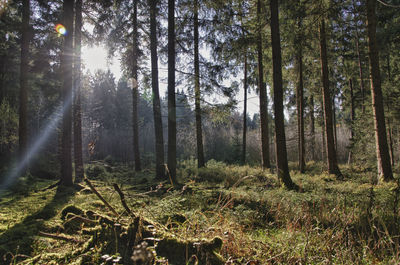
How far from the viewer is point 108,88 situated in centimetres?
4397

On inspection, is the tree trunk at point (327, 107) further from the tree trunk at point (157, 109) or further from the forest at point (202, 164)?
the tree trunk at point (157, 109)

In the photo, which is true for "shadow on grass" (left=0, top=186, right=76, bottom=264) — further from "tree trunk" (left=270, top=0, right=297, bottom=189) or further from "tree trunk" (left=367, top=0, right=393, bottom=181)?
"tree trunk" (left=367, top=0, right=393, bottom=181)

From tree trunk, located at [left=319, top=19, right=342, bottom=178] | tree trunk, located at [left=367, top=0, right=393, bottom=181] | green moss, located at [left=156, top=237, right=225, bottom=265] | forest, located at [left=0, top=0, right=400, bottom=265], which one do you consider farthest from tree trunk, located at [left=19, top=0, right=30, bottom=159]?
tree trunk, located at [left=367, top=0, right=393, bottom=181]

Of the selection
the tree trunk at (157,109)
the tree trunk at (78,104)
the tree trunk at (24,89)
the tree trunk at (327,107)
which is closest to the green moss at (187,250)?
the tree trunk at (157,109)

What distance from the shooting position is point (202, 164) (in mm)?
13344

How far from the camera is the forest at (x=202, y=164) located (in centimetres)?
219

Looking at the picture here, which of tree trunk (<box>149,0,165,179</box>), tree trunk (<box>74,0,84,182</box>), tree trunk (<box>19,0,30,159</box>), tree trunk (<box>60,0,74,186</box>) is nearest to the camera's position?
tree trunk (<box>60,0,74,186</box>)

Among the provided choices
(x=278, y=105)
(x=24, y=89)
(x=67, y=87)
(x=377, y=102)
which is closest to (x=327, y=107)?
(x=377, y=102)

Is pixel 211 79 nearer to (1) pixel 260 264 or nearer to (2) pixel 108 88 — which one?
(1) pixel 260 264

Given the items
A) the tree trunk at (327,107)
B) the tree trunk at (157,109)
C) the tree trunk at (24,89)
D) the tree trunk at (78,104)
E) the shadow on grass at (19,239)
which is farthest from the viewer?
the tree trunk at (24,89)

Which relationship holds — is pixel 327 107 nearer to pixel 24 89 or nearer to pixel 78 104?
pixel 78 104

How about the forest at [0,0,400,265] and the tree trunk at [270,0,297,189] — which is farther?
the tree trunk at [270,0,297,189]

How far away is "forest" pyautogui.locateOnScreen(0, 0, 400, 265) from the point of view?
219cm

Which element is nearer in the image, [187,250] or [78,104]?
[187,250]
